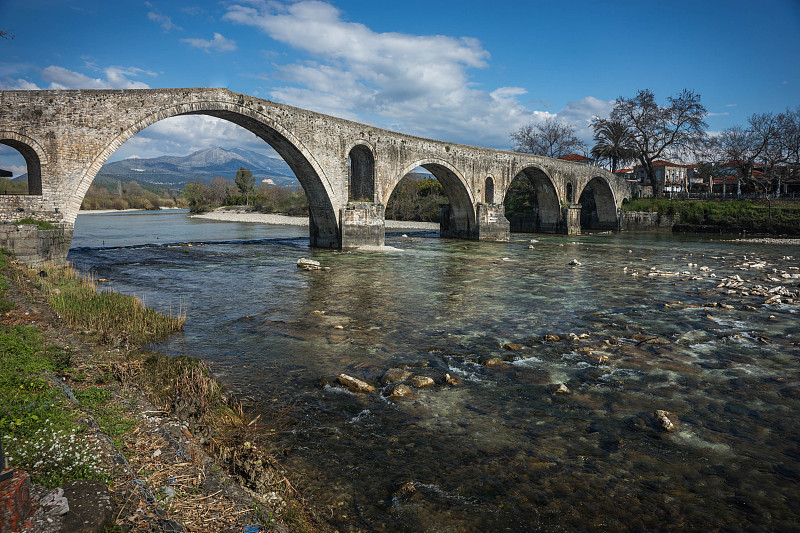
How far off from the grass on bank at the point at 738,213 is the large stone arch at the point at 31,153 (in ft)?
157

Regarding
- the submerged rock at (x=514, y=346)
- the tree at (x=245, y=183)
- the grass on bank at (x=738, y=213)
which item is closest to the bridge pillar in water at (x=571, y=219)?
the grass on bank at (x=738, y=213)

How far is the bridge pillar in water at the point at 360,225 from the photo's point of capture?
25.0 metres

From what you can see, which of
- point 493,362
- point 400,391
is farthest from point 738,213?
point 400,391

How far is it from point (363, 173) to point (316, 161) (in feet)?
13.5

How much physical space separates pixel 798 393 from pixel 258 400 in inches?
275

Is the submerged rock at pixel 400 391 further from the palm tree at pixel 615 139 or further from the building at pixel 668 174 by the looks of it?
the building at pixel 668 174

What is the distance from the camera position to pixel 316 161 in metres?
23.2

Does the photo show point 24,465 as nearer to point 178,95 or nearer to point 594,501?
point 594,501

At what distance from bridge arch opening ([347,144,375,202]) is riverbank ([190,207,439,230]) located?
64.0 feet

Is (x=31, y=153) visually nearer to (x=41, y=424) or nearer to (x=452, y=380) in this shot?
(x=41, y=424)

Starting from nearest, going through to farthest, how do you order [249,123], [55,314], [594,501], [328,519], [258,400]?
[328,519] → [594,501] → [258,400] → [55,314] → [249,123]

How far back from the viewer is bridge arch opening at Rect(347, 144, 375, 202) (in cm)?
2627

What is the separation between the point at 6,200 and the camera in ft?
48.4

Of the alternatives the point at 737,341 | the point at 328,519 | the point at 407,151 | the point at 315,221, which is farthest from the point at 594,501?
the point at 407,151
